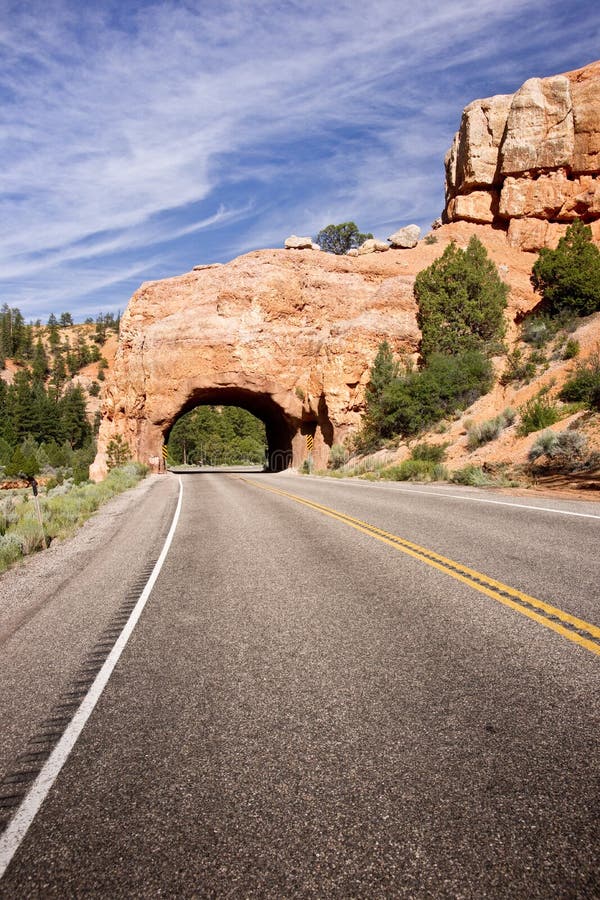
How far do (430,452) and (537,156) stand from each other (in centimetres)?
3024

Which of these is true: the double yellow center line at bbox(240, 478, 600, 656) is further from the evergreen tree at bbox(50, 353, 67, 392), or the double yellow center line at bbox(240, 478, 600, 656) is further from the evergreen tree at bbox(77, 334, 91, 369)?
the evergreen tree at bbox(77, 334, 91, 369)

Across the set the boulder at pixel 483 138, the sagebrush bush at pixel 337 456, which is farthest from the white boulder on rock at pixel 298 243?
the sagebrush bush at pixel 337 456

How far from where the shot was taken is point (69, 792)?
274cm

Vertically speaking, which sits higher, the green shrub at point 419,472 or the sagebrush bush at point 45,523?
the green shrub at point 419,472

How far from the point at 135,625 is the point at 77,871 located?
10.3 ft

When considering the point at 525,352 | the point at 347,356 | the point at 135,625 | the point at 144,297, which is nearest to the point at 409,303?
the point at 347,356

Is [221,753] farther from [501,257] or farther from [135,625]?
[501,257]

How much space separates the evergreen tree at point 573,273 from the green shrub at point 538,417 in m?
13.2

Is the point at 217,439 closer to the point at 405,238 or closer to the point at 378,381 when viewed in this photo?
the point at 405,238

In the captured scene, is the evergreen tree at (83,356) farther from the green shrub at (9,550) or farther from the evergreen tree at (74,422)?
the green shrub at (9,550)

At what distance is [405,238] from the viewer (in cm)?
4709

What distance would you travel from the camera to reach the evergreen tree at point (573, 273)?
30391 mm

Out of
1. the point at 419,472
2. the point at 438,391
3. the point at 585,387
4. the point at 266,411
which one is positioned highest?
the point at 266,411

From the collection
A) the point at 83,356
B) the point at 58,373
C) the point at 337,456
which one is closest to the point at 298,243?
the point at 337,456
